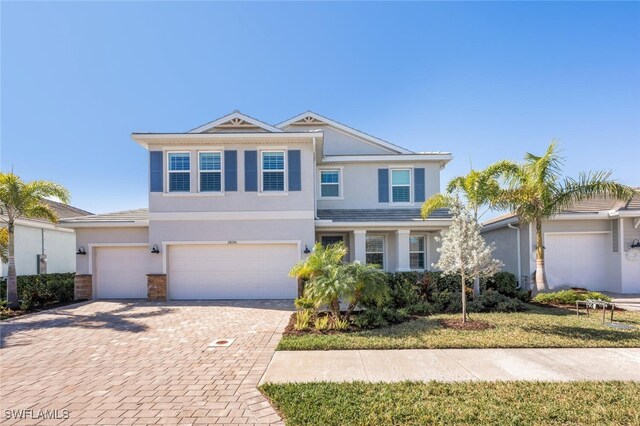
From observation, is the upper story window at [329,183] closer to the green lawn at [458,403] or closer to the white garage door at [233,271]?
the white garage door at [233,271]

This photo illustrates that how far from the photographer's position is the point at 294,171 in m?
12.2

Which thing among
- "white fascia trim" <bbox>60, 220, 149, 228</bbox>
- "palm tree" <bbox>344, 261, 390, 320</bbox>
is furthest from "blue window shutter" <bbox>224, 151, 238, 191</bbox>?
A: "palm tree" <bbox>344, 261, 390, 320</bbox>

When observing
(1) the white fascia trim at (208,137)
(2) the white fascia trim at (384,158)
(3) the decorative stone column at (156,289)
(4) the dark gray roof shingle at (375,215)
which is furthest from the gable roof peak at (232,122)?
(3) the decorative stone column at (156,289)

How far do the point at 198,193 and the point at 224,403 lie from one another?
30.2ft

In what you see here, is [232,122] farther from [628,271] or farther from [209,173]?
[628,271]

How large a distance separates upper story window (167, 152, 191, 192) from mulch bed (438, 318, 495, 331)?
32.9 ft

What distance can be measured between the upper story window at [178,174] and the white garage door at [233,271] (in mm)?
2325

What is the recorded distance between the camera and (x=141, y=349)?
6.47 m

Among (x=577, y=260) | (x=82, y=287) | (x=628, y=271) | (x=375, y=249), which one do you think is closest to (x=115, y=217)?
(x=82, y=287)

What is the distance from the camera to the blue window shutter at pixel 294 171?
12.2 metres

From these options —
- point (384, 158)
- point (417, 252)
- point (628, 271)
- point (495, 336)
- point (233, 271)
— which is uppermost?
point (384, 158)

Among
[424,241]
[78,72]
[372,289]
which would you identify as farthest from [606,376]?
[78,72]

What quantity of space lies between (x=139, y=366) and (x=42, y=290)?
978 centimetres

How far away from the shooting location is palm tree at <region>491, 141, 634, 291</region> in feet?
33.2
